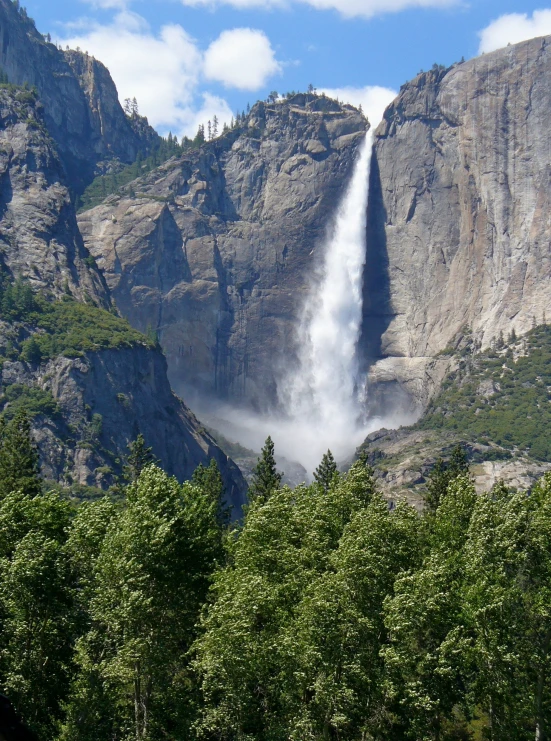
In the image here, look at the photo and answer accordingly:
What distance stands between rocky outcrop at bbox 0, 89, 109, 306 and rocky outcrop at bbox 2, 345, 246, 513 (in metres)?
21.1

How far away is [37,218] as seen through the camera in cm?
17888

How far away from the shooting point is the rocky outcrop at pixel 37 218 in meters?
172

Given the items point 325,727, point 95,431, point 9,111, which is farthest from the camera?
point 9,111

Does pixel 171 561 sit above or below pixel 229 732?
above

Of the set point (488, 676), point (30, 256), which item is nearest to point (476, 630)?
point (488, 676)

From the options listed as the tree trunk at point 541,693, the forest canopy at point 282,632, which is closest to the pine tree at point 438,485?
the forest canopy at point 282,632

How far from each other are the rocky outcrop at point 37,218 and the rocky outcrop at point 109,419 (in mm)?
21107

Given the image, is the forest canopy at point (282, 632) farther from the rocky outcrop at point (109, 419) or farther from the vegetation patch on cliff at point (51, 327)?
the vegetation patch on cliff at point (51, 327)

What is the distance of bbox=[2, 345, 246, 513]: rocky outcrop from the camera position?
137000 millimetres

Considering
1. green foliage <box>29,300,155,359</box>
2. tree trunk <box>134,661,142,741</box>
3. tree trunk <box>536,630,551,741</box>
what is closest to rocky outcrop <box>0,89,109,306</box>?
green foliage <box>29,300,155,359</box>

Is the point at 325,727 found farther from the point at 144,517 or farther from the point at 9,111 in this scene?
the point at 9,111

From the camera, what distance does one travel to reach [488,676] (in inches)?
1665

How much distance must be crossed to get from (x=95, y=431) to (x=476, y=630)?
107 meters

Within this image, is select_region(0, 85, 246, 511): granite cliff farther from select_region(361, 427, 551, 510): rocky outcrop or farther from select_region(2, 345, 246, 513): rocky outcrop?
select_region(361, 427, 551, 510): rocky outcrop
